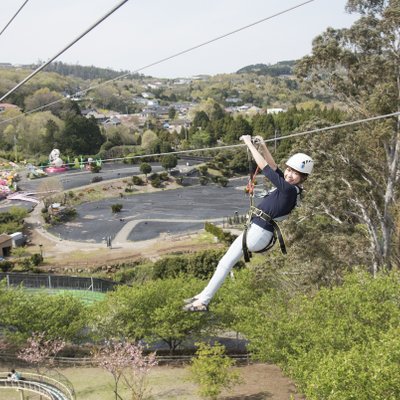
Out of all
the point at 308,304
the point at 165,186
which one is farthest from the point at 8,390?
the point at 165,186

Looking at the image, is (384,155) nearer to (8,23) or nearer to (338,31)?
(338,31)

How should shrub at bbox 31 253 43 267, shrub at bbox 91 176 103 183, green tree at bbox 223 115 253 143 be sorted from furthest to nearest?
green tree at bbox 223 115 253 143
shrub at bbox 91 176 103 183
shrub at bbox 31 253 43 267

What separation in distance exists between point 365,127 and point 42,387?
18.4 meters

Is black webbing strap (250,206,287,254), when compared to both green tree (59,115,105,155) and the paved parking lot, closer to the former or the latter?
the paved parking lot

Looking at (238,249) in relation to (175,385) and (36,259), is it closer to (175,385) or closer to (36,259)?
(175,385)

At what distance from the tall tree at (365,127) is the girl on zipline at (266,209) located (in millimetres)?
16853

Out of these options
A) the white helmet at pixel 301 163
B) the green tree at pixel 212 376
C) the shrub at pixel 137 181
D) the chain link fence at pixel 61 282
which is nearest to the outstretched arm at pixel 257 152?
the white helmet at pixel 301 163

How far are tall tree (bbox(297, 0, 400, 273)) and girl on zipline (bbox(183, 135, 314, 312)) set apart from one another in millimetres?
→ 16853

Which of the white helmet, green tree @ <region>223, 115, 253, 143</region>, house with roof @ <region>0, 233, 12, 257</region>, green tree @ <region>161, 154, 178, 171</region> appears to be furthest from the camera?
green tree @ <region>223, 115, 253, 143</region>

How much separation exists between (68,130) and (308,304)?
75.1 metres

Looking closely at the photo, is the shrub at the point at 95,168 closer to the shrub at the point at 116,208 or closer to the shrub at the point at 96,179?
the shrub at the point at 96,179

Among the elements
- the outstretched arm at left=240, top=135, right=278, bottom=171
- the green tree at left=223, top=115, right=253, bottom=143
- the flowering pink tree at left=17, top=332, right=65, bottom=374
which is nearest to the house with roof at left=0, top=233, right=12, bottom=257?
the flowering pink tree at left=17, top=332, right=65, bottom=374

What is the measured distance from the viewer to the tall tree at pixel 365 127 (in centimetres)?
2072

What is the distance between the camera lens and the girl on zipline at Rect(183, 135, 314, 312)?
4.57 metres
